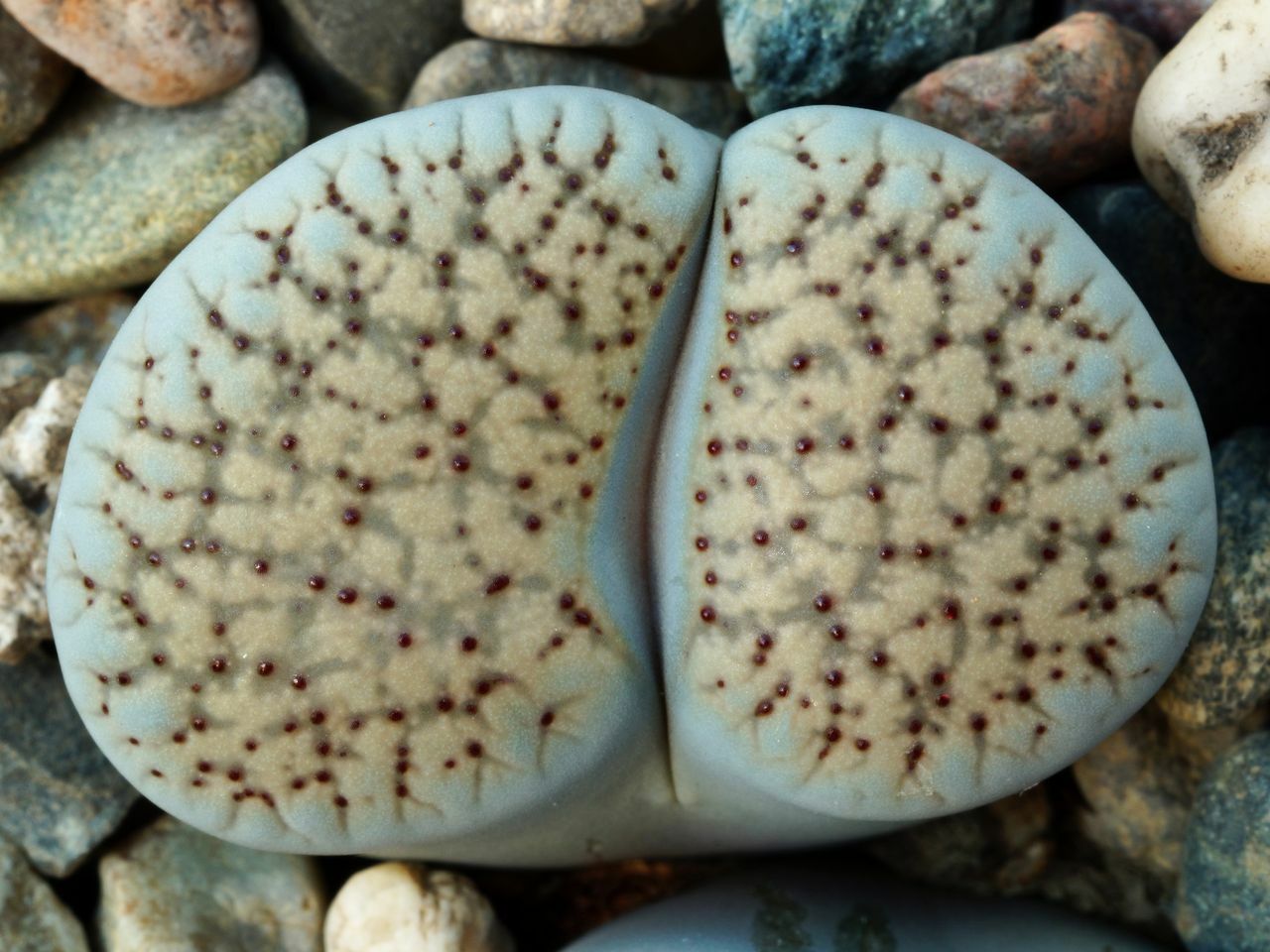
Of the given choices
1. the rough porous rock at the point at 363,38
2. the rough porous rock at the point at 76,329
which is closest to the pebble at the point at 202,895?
the rough porous rock at the point at 76,329

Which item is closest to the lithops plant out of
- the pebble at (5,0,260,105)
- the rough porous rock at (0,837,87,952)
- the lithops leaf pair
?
the lithops leaf pair

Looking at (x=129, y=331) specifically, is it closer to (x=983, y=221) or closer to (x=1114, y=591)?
(x=983, y=221)

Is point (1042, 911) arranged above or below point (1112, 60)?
below

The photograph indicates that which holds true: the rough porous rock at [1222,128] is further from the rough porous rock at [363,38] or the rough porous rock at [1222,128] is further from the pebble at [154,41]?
the pebble at [154,41]

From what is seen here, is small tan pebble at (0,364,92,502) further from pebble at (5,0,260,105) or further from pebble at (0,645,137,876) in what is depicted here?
pebble at (5,0,260,105)

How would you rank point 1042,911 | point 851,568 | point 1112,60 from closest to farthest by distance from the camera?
point 851,568 → point 1112,60 → point 1042,911

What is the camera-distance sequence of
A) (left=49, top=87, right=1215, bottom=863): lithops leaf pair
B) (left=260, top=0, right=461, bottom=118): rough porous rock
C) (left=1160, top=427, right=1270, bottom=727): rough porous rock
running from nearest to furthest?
(left=49, top=87, right=1215, bottom=863): lithops leaf pair, (left=1160, top=427, right=1270, bottom=727): rough porous rock, (left=260, top=0, right=461, bottom=118): rough porous rock

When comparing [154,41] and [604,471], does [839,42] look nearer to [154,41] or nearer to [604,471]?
[604,471]

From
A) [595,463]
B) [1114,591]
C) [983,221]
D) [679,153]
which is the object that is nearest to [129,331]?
[595,463]
